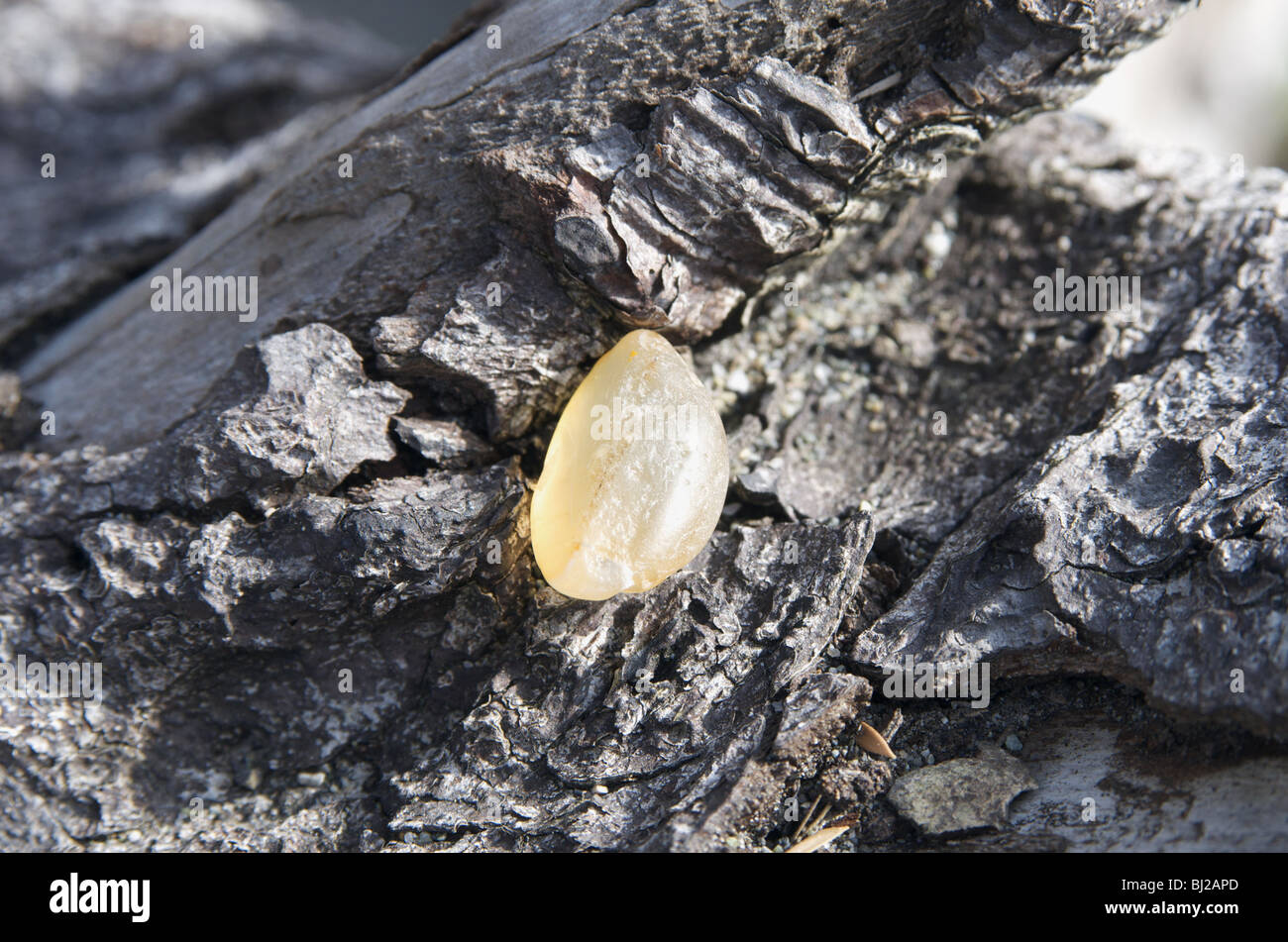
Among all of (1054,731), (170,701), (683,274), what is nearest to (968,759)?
(1054,731)

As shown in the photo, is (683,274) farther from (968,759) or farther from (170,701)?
(170,701)

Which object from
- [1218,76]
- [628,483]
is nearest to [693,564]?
[628,483]

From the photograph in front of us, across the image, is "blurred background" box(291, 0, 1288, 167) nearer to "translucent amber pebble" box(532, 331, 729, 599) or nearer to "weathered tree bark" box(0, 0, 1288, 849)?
"weathered tree bark" box(0, 0, 1288, 849)

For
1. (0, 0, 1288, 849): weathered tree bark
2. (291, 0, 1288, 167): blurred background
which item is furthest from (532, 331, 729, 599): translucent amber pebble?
(291, 0, 1288, 167): blurred background

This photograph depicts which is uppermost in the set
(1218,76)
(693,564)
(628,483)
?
(1218,76)

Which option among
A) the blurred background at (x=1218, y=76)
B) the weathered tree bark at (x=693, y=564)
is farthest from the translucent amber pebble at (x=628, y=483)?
the blurred background at (x=1218, y=76)

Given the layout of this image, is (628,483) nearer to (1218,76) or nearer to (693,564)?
(693,564)

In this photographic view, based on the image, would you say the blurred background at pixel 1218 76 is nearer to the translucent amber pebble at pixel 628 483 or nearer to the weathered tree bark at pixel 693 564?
the weathered tree bark at pixel 693 564
